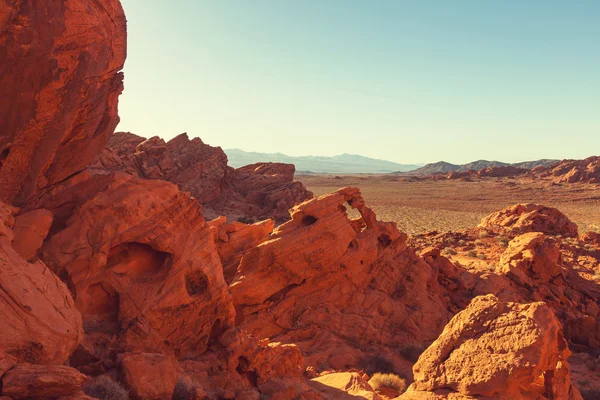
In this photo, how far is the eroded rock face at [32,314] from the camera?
533cm

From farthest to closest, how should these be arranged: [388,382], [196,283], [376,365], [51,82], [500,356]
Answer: [376,365]
[388,382]
[196,283]
[500,356]
[51,82]

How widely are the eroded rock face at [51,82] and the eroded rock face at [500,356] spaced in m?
8.49

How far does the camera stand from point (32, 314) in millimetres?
5613

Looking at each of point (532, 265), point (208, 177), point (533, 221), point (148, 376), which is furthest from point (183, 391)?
point (208, 177)

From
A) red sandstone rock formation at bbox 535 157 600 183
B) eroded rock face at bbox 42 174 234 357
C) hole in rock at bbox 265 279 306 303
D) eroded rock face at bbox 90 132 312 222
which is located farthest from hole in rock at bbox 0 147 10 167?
red sandstone rock formation at bbox 535 157 600 183

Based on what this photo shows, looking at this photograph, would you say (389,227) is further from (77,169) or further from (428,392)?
(77,169)

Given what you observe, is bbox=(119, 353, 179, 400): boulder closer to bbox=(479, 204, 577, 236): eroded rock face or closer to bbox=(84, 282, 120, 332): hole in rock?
bbox=(84, 282, 120, 332): hole in rock

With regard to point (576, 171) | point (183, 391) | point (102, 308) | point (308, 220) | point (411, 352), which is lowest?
point (411, 352)

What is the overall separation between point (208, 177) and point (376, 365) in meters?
34.1

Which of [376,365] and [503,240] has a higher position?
[503,240]

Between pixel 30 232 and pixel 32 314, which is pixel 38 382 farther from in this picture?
pixel 30 232

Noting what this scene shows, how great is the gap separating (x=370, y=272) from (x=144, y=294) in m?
9.82

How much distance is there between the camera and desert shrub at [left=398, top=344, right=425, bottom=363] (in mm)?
13289

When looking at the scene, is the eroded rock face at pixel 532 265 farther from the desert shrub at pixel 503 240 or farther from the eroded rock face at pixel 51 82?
the eroded rock face at pixel 51 82
